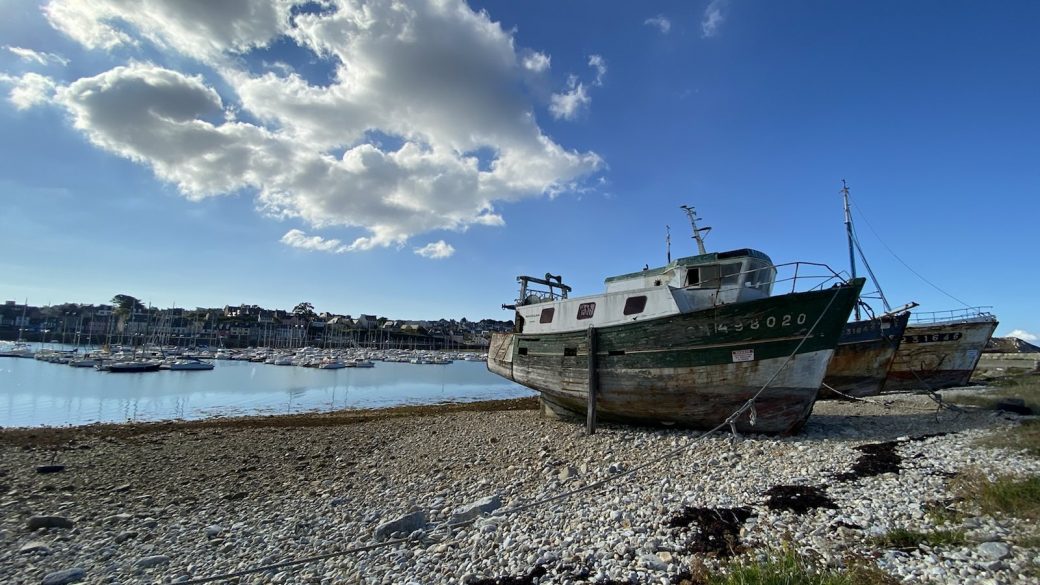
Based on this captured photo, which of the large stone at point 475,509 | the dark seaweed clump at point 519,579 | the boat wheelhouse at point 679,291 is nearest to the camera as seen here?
the dark seaweed clump at point 519,579

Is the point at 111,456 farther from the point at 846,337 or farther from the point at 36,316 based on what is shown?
the point at 36,316

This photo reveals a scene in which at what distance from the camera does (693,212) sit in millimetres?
18531

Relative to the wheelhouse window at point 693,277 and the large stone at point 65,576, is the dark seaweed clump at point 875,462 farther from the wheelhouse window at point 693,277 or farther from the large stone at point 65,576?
the large stone at point 65,576

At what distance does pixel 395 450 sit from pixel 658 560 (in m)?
11.5

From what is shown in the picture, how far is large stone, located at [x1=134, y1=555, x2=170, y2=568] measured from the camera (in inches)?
285

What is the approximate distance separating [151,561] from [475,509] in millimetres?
4998

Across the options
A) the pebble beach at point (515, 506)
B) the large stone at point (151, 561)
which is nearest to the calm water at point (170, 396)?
the pebble beach at point (515, 506)

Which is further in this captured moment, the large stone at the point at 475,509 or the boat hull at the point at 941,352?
the boat hull at the point at 941,352

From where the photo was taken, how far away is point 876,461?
9.57m

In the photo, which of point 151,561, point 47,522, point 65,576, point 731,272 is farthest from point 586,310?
point 47,522

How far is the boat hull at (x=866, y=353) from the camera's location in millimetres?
20844

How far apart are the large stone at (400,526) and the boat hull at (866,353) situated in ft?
67.0

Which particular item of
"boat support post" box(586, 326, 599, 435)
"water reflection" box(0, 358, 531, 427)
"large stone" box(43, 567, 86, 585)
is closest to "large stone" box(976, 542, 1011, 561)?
"boat support post" box(586, 326, 599, 435)

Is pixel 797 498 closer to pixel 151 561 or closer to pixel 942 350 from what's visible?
pixel 151 561
